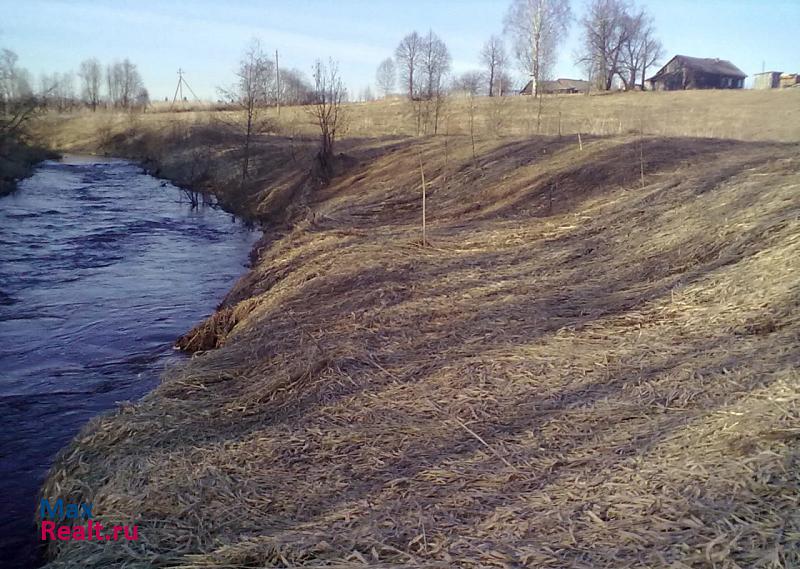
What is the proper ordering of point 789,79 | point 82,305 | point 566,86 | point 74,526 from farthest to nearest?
point 566,86
point 789,79
point 82,305
point 74,526

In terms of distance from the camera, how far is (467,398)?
464 centimetres

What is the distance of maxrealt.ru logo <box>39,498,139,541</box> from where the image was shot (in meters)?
3.77

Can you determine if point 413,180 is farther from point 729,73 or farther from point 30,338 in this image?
point 729,73

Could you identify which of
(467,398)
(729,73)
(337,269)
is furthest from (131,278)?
(729,73)

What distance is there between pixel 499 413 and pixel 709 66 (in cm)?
6388

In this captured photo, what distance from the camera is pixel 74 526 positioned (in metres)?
4.23

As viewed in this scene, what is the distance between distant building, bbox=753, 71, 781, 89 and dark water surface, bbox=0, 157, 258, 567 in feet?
174

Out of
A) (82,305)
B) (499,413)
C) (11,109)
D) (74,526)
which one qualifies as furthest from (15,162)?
(499,413)

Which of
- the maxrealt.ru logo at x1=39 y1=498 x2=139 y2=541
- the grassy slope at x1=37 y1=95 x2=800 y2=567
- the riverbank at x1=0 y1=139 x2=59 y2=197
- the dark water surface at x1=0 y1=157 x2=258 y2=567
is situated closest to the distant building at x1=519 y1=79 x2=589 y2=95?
the riverbank at x1=0 y1=139 x2=59 y2=197

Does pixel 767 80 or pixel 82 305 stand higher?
pixel 767 80

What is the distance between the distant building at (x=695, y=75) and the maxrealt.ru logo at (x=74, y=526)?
201ft

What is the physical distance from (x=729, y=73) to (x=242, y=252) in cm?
5685

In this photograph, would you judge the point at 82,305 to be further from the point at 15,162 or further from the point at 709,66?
the point at 709,66

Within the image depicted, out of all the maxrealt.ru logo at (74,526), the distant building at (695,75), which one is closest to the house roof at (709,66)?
the distant building at (695,75)
